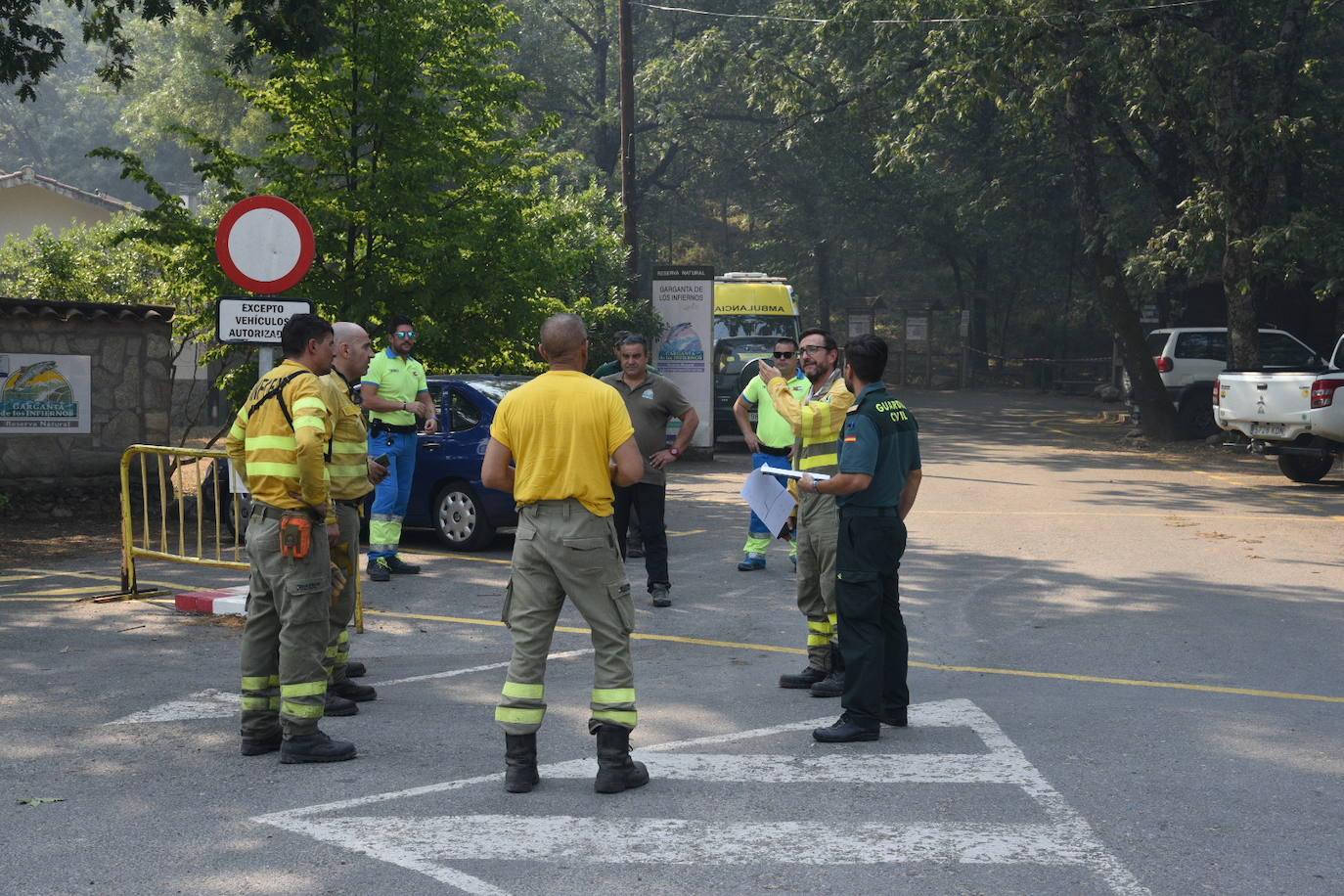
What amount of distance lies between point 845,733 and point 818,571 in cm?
133

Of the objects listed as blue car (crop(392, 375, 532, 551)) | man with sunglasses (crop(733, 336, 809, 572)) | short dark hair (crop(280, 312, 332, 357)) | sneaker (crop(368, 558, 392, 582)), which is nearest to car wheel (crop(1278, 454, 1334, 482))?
man with sunglasses (crop(733, 336, 809, 572))

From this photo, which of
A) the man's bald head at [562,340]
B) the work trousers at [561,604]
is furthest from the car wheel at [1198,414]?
the work trousers at [561,604]

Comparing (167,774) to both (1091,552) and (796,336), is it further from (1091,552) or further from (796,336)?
(796,336)

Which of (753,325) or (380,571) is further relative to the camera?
(753,325)

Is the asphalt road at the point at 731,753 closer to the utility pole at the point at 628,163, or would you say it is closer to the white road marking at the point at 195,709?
the white road marking at the point at 195,709

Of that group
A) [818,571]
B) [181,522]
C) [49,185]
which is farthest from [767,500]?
[49,185]

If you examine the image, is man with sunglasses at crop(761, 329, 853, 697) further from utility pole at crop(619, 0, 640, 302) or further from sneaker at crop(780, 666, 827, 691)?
utility pole at crop(619, 0, 640, 302)

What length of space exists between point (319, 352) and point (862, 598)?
2636mm

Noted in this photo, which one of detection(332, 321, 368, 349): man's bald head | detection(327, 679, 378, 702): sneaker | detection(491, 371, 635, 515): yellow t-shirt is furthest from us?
detection(332, 321, 368, 349): man's bald head

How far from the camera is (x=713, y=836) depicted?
16.3 ft

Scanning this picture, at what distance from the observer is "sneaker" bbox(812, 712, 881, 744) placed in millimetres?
6270

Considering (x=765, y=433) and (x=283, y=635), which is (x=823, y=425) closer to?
(x=283, y=635)

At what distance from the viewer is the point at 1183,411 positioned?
2528cm

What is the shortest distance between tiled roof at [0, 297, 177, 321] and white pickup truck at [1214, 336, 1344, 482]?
13108 mm
